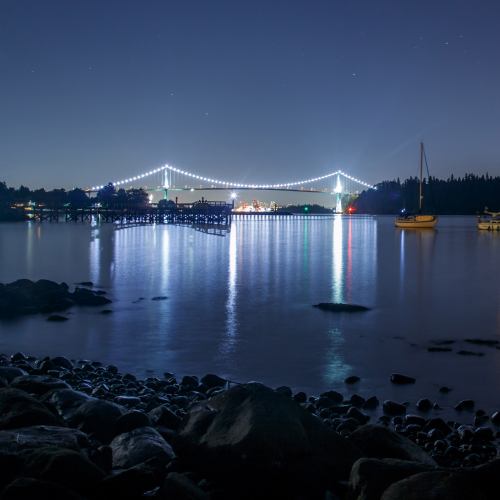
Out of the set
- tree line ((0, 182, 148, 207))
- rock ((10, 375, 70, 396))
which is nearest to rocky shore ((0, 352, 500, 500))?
rock ((10, 375, 70, 396))

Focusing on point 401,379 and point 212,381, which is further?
point 401,379

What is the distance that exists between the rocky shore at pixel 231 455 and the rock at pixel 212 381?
1160 mm

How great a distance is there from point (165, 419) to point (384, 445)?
5.16 feet

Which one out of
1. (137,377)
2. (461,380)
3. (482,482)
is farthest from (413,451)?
(137,377)

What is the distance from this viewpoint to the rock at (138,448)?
9.87 feet

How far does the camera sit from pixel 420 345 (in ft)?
22.1

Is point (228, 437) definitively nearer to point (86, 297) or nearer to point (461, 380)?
point (461, 380)

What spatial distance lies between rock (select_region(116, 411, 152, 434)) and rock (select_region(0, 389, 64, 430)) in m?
0.39

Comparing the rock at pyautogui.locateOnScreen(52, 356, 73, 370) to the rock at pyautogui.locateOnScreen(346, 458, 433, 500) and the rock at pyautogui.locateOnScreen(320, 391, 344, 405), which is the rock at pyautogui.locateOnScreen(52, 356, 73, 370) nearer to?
the rock at pyautogui.locateOnScreen(320, 391, 344, 405)

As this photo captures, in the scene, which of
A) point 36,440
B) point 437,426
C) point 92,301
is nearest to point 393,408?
point 437,426

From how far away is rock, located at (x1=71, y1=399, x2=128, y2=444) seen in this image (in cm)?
348

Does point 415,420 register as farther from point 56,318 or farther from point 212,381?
point 56,318

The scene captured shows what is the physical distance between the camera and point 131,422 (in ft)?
11.4

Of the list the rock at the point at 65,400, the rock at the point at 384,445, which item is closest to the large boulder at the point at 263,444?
the rock at the point at 384,445
